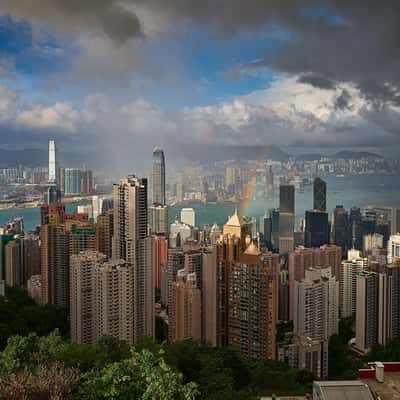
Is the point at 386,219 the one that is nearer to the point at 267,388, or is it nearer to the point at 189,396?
the point at 267,388

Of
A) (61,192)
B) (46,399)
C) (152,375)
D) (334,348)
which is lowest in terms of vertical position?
(334,348)

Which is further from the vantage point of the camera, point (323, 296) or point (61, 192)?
point (61, 192)

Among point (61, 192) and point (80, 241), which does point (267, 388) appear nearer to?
point (80, 241)

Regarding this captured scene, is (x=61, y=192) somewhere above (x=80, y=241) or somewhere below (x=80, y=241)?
above

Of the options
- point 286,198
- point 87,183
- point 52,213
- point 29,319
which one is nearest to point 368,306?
point 286,198

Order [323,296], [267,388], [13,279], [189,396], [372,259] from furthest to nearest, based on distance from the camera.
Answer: [13,279]
[372,259]
[323,296]
[267,388]
[189,396]

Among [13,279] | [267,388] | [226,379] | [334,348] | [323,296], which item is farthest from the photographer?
[13,279]

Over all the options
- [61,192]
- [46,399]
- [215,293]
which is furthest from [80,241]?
[46,399]
